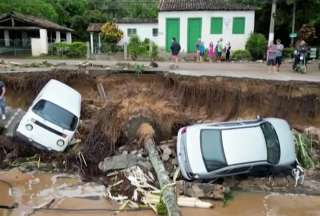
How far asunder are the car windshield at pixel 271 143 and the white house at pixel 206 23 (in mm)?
20477

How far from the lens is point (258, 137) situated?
12.6 metres

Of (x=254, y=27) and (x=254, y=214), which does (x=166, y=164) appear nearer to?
(x=254, y=214)

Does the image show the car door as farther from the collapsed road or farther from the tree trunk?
the tree trunk

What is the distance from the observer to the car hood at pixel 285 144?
12.6 meters

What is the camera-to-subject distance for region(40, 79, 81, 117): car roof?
14.8m

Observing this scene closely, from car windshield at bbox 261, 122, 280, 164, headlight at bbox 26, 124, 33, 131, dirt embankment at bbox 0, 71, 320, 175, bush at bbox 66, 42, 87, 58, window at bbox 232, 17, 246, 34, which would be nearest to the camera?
car windshield at bbox 261, 122, 280, 164

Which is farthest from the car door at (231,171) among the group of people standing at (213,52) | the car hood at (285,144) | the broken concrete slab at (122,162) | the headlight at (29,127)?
the group of people standing at (213,52)

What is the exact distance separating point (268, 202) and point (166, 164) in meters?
3.83

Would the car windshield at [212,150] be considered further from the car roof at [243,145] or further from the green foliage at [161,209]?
the green foliage at [161,209]

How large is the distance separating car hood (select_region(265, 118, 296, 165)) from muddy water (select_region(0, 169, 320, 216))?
1.16m

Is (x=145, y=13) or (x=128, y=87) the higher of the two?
(x=145, y=13)

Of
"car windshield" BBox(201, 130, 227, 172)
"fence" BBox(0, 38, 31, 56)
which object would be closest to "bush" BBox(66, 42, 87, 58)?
"fence" BBox(0, 38, 31, 56)

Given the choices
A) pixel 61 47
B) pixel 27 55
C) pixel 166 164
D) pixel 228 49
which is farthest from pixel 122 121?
pixel 27 55

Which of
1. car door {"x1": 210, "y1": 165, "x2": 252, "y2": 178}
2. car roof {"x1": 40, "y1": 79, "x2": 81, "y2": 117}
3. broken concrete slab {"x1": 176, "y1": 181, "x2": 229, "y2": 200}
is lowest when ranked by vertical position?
broken concrete slab {"x1": 176, "y1": 181, "x2": 229, "y2": 200}
